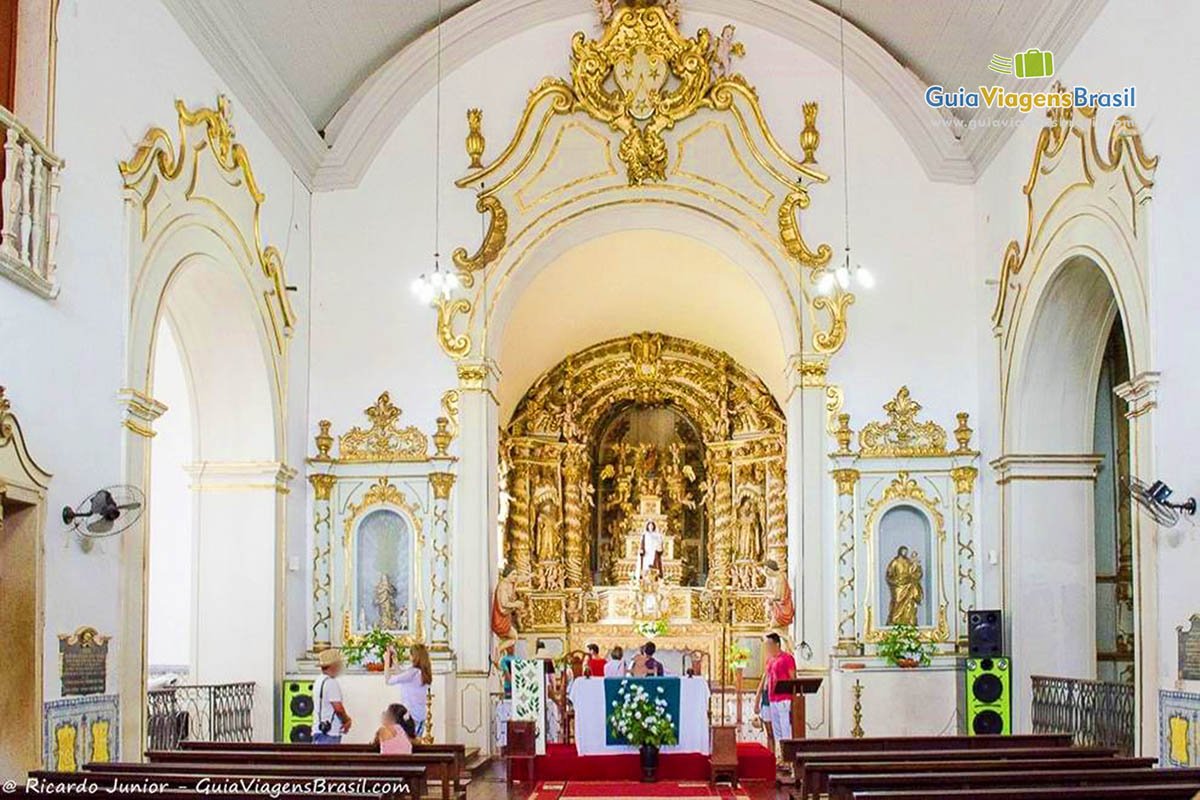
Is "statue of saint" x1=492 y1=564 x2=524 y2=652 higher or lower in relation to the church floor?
higher

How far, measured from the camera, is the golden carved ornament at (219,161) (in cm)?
1362

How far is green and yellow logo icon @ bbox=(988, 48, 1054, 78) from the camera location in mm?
15883

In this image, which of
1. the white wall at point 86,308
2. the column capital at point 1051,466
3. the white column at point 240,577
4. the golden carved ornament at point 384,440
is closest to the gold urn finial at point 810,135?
the column capital at point 1051,466

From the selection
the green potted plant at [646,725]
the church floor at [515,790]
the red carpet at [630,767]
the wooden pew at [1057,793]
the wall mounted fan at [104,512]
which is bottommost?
the church floor at [515,790]

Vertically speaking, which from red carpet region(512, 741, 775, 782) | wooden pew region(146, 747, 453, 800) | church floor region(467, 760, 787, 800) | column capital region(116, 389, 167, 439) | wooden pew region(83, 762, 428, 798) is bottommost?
church floor region(467, 760, 787, 800)

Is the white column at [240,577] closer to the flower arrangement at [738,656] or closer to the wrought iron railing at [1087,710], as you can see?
the flower arrangement at [738,656]

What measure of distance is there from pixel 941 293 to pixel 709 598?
7187 mm

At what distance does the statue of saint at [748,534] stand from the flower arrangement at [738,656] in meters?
1.36

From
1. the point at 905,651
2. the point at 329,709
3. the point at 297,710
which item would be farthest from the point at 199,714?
the point at 905,651

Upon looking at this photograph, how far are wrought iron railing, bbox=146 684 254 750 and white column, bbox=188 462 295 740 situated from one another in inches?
13.7

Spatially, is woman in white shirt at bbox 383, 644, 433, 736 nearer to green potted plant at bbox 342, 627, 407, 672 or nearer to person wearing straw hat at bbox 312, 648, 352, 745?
person wearing straw hat at bbox 312, 648, 352, 745

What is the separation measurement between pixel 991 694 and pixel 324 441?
7.74 meters

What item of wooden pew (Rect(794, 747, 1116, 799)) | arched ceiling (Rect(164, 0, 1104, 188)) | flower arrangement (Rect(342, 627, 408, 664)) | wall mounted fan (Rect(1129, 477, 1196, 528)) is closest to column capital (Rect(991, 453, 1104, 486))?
arched ceiling (Rect(164, 0, 1104, 188))

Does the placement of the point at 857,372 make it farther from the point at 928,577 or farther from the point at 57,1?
the point at 57,1
